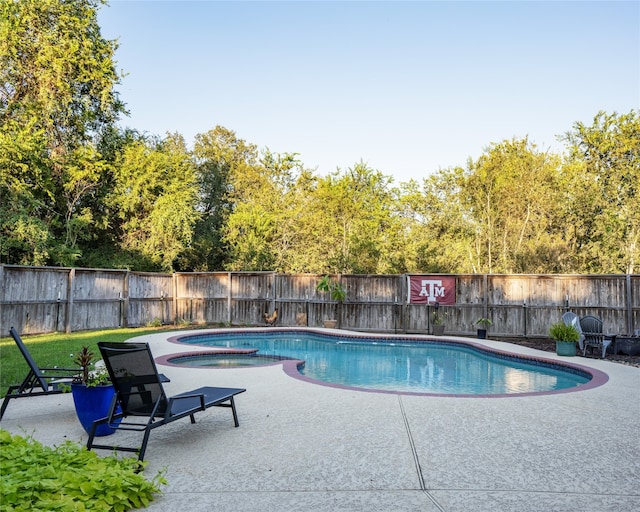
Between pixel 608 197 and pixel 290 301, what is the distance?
15583mm

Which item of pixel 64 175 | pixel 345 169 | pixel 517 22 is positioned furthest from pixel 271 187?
pixel 517 22

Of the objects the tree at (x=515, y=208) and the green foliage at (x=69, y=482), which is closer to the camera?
the green foliage at (x=69, y=482)

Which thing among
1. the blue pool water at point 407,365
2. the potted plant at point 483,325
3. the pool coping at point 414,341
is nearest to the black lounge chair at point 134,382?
the pool coping at point 414,341

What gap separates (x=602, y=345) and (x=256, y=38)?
1174 cm

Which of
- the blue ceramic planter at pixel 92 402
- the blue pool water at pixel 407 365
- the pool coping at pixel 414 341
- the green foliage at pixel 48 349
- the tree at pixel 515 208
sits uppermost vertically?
the tree at pixel 515 208

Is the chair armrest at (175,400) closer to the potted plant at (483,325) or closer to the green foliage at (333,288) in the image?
the potted plant at (483,325)

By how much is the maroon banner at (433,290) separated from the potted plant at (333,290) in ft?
7.26

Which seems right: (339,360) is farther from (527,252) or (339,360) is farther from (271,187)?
(271,187)

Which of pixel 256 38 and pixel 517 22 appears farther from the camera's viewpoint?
pixel 256 38

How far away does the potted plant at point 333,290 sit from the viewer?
15906 mm

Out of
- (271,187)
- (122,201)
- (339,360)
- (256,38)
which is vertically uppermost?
(256,38)

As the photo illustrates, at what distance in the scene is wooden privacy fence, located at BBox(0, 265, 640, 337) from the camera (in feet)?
43.7

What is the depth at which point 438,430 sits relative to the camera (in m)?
4.70

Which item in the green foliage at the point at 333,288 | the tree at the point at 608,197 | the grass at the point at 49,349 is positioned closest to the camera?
the grass at the point at 49,349
